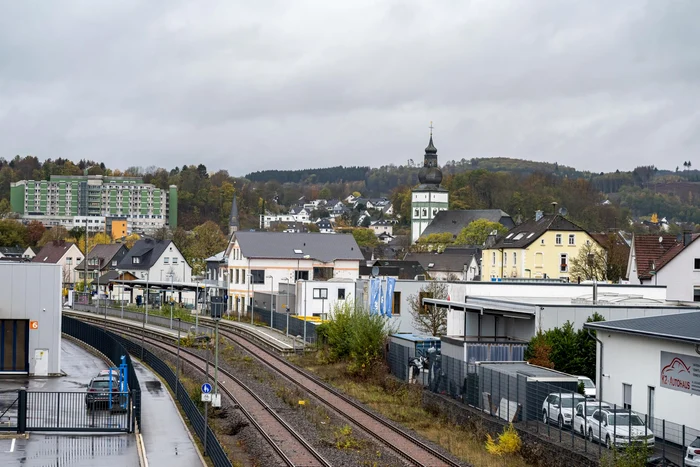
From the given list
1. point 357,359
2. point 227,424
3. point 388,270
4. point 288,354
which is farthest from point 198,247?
point 227,424

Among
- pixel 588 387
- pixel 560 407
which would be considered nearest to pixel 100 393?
pixel 560 407

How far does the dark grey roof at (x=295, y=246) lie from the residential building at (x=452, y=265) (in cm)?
2699

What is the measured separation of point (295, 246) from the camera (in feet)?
260

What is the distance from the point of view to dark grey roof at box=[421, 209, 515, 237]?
17788 centimetres

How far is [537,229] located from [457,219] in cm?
9941

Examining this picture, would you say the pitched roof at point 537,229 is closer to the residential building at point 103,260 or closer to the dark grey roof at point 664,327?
the residential building at point 103,260

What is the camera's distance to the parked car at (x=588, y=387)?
102 ft

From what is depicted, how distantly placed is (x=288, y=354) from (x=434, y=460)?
1068 inches

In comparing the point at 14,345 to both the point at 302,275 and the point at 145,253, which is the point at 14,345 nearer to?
the point at 302,275

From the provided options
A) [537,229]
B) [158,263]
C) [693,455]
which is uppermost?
[537,229]

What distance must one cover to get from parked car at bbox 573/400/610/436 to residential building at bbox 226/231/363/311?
5073 centimetres

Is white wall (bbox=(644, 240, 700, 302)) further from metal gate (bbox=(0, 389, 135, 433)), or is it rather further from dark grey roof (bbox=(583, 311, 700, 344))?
metal gate (bbox=(0, 389, 135, 433))

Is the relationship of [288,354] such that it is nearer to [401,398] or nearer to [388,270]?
[401,398]

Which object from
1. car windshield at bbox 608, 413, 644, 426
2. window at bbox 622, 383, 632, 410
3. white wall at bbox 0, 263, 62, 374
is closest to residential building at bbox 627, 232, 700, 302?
window at bbox 622, 383, 632, 410
